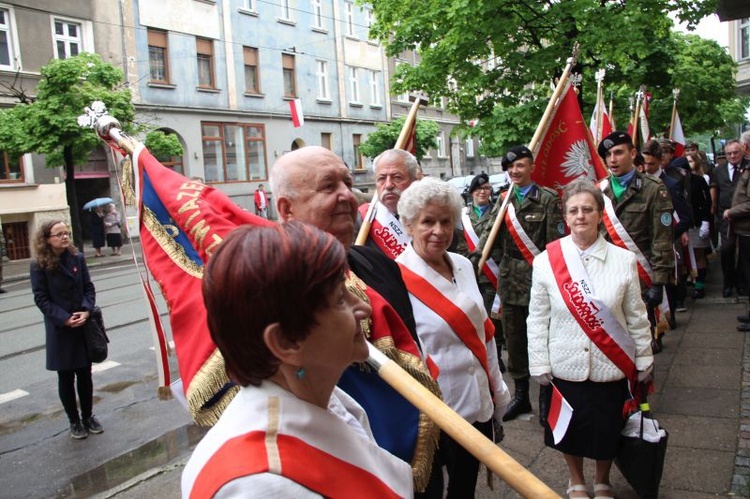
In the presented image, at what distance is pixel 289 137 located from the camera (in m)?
32.0

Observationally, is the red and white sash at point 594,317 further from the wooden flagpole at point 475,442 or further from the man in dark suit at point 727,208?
the man in dark suit at point 727,208

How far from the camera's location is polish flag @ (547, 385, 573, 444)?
347 cm

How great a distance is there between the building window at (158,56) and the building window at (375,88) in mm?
13474

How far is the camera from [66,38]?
22844mm

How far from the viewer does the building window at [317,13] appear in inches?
1310

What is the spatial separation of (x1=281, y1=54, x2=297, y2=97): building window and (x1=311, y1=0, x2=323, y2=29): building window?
2572 millimetres

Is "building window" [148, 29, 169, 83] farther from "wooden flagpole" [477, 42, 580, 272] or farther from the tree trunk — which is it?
"wooden flagpole" [477, 42, 580, 272]

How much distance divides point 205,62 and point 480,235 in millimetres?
24888

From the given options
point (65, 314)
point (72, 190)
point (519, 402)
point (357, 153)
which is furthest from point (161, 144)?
point (519, 402)

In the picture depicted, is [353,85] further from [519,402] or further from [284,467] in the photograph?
[284,467]

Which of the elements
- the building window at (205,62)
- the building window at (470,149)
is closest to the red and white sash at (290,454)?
the building window at (205,62)

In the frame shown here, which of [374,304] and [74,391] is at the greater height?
[374,304]

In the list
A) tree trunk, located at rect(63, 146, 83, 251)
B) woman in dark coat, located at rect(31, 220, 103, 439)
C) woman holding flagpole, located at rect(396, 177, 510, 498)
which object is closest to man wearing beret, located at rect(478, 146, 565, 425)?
woman holding flagpole, located at rect(396, 177, 510, 498)

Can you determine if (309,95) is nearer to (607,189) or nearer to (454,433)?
(607,189)
